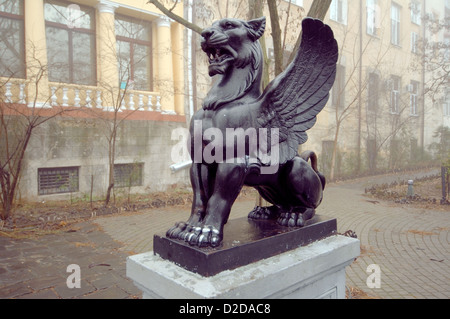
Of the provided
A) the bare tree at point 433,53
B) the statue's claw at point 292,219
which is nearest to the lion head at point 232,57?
the statue's claw at point 292,219

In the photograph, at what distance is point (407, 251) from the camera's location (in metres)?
4.38

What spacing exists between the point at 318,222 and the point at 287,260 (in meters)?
0.47

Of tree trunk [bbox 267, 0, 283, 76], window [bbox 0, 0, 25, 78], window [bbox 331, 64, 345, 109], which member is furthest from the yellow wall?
window [bbox 331, 64, 345, 109]

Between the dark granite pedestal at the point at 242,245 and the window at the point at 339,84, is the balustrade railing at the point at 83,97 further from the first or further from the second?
the window at the point at 339,84

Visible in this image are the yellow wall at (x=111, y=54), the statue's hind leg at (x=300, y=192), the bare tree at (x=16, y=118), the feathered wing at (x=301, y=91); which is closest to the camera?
the feathered wing at (x=301, y=91)

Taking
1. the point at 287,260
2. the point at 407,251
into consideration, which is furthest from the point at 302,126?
the point at 407,251

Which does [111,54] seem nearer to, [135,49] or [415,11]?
[135,49]

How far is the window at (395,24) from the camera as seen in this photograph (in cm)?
1516

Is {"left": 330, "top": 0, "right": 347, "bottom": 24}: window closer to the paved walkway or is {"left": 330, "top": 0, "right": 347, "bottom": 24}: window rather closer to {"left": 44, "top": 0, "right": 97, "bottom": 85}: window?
the paved walkway

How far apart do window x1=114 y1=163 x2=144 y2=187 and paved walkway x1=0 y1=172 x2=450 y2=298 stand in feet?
5.02

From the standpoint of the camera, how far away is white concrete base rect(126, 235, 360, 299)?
143 centimetres

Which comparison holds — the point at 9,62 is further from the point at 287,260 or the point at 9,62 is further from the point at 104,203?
the point at 287,260

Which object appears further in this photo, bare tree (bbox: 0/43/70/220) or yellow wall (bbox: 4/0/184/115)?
yellow wall (bbox: 4/0/184/115)

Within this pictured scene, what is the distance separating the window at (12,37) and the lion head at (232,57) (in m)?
6.44
